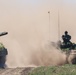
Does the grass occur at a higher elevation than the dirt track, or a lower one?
higher

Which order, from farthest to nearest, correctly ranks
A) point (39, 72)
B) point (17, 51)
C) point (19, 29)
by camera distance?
point (19, 29) < point (17, 51) < point (39, 72)

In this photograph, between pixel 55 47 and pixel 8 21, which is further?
pixel 8 21

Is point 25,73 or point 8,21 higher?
point 8,21

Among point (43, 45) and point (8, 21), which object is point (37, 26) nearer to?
point (8, 21)

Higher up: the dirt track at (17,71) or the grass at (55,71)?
the grass at (55,71)

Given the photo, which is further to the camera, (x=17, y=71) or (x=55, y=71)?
(x=17, y=71)

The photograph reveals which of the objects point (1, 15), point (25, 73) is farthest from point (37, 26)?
point (25, 73)

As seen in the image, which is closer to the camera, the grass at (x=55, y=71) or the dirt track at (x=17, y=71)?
the grass at (x=55, y=71)

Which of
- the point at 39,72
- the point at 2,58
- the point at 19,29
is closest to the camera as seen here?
the point at 39,72

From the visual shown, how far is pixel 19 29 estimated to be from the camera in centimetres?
4831

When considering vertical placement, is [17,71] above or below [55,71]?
below

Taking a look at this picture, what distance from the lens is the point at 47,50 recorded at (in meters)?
38.4

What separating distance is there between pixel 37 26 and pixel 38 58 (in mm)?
12808

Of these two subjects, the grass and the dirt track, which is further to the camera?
the dirt track
